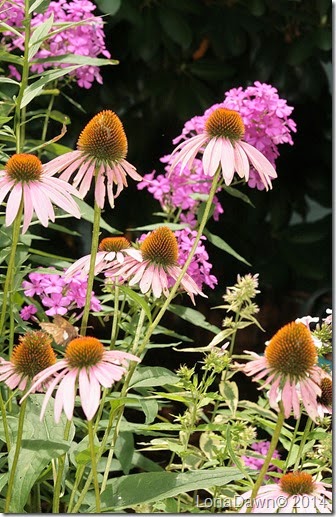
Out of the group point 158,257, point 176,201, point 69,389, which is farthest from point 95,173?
point 176,201

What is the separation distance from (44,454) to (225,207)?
1304 mm

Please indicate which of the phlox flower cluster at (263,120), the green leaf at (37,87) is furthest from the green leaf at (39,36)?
the phlox flower cluster at (263,120)

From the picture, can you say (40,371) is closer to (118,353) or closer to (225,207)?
(118,353)

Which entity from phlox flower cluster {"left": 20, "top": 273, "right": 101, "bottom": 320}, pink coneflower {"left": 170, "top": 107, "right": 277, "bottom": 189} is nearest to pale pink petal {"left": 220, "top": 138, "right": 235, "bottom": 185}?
pink coneflower {"left": 170, "top": 107, "right": 277, "bottom": 189}

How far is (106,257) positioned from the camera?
99 centimetres

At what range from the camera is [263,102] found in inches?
49.4

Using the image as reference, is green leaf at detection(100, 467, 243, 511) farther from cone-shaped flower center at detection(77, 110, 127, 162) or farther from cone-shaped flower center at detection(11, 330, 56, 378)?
cone-shaped flower center at detection(77, 110, 127, 162)

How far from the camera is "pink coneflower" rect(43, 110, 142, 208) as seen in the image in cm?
92

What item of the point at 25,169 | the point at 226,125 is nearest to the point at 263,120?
the point at 226,125

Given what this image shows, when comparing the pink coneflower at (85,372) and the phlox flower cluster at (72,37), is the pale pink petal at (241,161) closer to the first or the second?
the pink coneflower at (85,372)

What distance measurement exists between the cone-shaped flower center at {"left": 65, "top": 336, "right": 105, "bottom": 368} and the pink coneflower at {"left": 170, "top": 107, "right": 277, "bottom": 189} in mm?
195

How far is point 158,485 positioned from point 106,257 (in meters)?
0.21

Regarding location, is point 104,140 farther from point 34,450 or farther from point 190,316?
point 190,316

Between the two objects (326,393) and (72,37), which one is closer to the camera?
(326,393)
